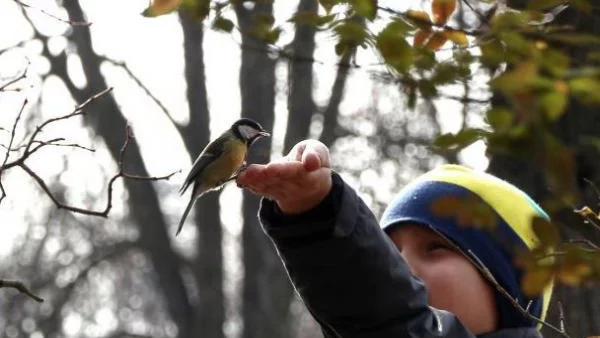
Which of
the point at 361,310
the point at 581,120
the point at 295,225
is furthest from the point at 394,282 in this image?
the point at 581,120

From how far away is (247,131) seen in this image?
2617mm

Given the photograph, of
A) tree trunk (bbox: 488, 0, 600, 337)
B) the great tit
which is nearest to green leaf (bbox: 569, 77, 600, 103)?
the great tit

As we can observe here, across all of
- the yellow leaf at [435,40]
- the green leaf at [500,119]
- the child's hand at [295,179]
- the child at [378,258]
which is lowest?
the child at [378,258]

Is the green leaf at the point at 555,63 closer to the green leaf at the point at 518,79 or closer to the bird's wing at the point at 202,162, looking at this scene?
the green leaf at the point at 518,79

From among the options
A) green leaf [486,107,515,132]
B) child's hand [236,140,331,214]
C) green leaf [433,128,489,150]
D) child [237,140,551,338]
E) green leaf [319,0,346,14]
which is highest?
green leaf [486,107,515,132]

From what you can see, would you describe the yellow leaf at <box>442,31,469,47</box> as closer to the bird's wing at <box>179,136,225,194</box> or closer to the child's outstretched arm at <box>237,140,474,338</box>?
the child's outstretched arm at <box>237,140,474,338</box>

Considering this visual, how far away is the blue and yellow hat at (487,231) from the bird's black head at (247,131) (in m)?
0.37

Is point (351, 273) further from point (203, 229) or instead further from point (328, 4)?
point (203, 229)

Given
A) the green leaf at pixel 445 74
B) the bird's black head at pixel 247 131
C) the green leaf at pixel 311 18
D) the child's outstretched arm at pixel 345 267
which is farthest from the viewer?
the bird's black head at pixel 247 131

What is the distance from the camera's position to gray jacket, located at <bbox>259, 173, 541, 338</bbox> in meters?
2.25

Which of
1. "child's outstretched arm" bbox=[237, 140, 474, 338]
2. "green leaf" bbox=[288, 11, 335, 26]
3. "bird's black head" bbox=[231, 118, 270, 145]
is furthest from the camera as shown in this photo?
"bird's black head" bbox=[231, 118, 270, 145]

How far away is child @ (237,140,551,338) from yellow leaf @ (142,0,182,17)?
0.89ft

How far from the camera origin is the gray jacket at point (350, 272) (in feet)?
7.39

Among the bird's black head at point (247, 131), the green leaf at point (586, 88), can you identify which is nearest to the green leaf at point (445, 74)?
the green leaf at point (586, 88)
